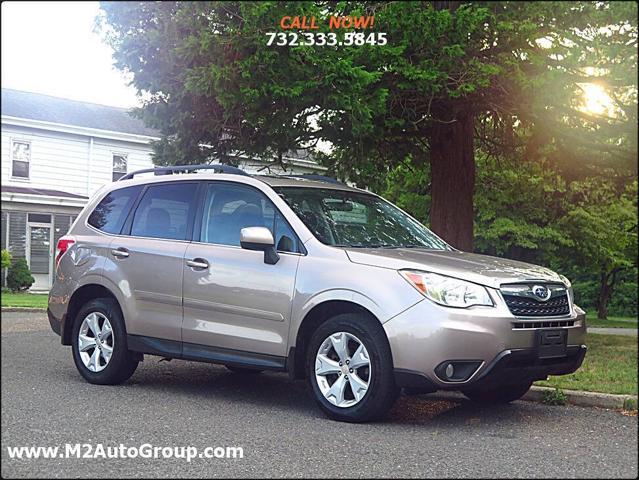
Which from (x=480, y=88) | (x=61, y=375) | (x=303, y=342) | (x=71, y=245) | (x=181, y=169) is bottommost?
(x=61, y=375)

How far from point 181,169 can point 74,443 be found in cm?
342

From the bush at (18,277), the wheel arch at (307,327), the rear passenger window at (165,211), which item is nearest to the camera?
the bush at (18,277)

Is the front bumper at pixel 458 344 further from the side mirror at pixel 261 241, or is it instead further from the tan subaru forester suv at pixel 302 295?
the side mirror at pixel 261 241

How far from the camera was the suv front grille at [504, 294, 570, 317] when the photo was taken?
21.2 ft

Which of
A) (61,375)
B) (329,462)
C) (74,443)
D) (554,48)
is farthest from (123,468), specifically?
(554,48)

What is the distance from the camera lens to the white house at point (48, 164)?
4.92 m

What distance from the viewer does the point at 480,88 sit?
10.7 metres

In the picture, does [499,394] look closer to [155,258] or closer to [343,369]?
[343,369]

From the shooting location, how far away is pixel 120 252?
27.0 ft

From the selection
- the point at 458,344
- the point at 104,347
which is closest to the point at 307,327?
the point at 458,344

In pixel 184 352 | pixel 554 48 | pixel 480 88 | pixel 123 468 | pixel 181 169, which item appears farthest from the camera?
pixel 480 88

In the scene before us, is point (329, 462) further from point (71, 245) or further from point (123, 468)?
point (71, 245)

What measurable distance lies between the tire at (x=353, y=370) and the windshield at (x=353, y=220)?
32.7 inches

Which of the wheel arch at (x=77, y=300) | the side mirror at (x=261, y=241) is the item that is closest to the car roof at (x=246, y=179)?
the side mirror at (x=261, y=241)
